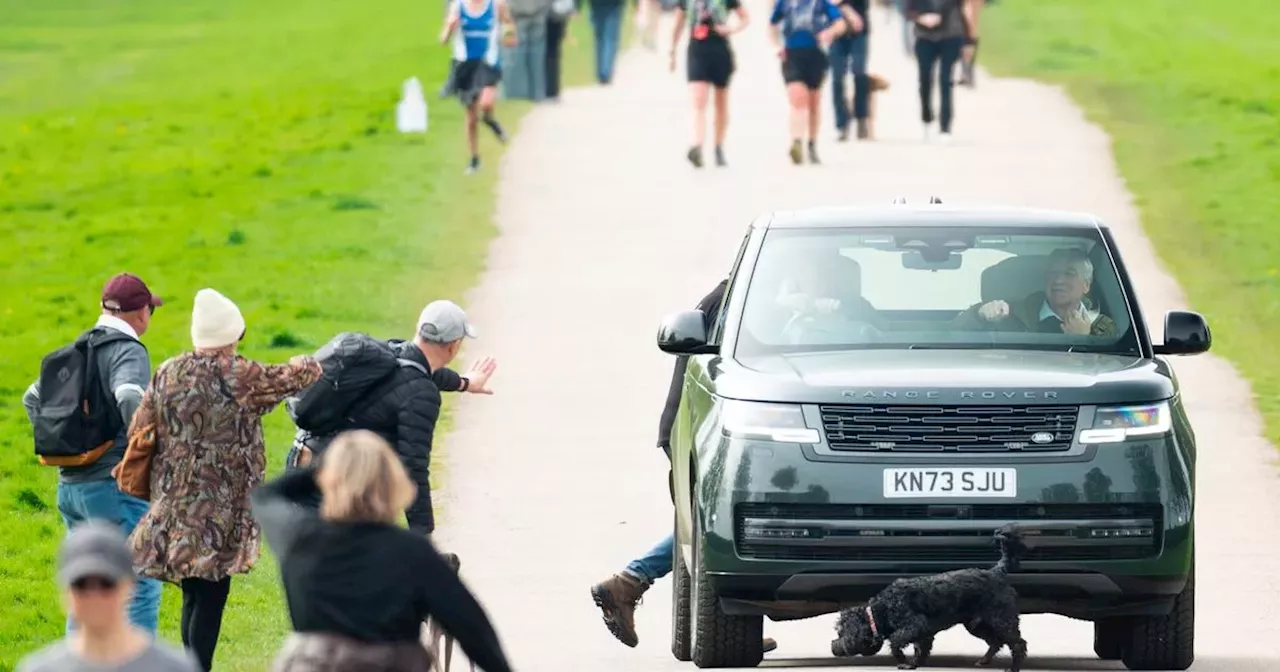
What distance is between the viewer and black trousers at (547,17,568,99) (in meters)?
33.7

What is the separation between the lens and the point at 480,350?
1994 centimetres

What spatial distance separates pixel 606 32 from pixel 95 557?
31.2m

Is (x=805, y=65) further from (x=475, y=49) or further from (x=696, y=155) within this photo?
(x=475, y=49)

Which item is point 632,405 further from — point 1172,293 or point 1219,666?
point 1219,666

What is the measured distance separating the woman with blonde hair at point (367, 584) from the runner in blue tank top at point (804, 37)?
18.9 m

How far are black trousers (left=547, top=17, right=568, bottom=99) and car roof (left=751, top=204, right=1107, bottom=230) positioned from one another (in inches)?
891

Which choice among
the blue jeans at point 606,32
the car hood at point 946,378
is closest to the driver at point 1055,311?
the car hood at point 946,378

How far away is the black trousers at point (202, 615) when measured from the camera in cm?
995

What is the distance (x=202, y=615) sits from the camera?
998 centimetres

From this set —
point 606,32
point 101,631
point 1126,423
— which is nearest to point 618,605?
point 1126,423

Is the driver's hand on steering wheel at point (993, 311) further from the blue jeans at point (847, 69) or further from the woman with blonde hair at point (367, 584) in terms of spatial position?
the blue jeans at point (847, 69)

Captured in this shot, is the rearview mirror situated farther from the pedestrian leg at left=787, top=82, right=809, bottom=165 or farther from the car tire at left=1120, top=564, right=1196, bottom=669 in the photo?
the pedestrian leg at left=787, top=82, right=809, bottom=165

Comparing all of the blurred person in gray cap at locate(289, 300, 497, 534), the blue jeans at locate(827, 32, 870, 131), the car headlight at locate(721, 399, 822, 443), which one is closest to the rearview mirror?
the car headlight at locate(721, 399, 822, 443)

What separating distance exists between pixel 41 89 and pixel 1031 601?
3886 centimetres
